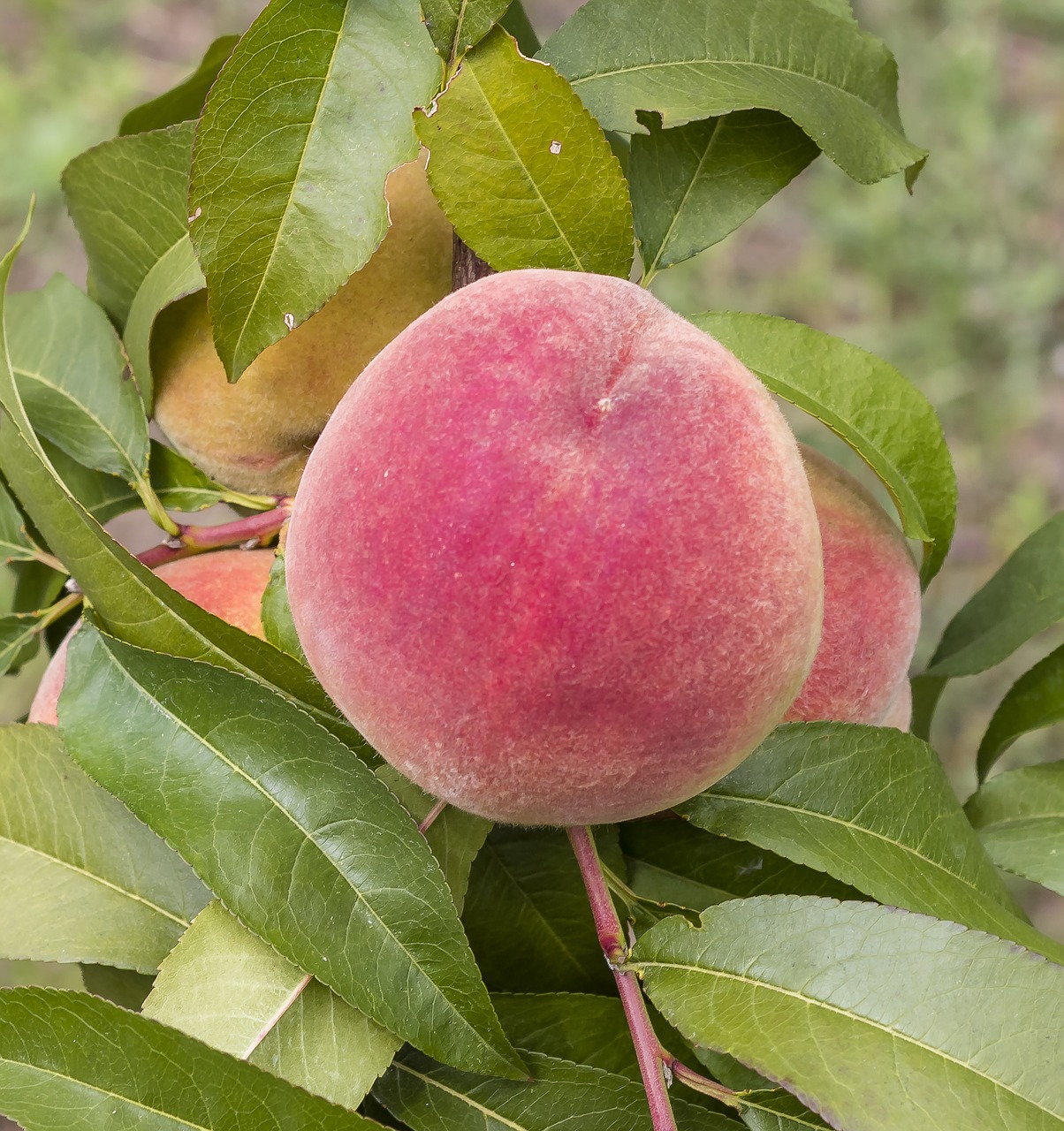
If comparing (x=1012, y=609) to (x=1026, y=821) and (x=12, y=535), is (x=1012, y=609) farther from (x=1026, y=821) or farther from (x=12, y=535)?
(x=12, y=535)

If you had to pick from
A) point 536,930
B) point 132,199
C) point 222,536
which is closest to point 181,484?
point 222,536

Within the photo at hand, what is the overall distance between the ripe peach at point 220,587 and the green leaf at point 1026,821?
553 mm

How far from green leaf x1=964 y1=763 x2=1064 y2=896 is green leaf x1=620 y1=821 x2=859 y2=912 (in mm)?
161

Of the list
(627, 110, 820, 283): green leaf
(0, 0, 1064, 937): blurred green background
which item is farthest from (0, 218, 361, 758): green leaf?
(0, 0, 1064, 937): blurred green background

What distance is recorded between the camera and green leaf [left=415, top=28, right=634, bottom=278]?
631mm

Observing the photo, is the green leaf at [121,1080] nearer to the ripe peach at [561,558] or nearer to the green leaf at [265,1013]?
the green leaf at [265,1013]

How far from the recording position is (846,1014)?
0.59 metres

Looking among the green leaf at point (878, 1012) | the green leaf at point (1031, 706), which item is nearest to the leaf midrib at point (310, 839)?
the green leaf at point (878, 1012)

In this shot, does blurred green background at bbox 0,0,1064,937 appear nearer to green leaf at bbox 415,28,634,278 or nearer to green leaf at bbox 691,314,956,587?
green leaf at bbox 691,314,956,587

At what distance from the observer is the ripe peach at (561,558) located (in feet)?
1.65

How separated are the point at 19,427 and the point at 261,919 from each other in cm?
33

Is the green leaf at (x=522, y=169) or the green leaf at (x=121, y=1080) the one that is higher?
the green leaf at (x=522, y=169)

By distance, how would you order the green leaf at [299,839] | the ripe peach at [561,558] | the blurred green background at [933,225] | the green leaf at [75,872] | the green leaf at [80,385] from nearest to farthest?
the ripe peach at [561,558]
the green leaf at [299,839]
the green leaf at [75,872]
the green leaf at [80,385]
the blurred green background at [933,225]

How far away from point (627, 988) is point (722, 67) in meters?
0.56
